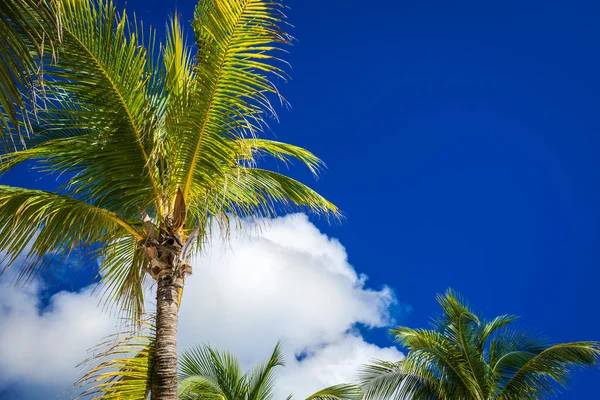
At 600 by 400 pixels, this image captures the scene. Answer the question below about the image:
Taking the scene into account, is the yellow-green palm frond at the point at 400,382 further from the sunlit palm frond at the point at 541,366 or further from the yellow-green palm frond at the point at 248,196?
the yellow-green palm frond at the point at 248,196

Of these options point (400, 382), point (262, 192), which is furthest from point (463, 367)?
point (262, 192)

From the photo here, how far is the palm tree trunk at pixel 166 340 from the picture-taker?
5883 mm

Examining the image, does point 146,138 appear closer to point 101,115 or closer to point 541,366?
point 101,115

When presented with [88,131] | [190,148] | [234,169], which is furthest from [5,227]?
[234,169]

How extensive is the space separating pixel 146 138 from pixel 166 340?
2.10 metres

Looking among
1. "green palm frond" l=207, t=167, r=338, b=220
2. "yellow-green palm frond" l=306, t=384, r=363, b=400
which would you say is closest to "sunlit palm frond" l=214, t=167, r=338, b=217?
"green palm frond" l=207, t=167, r=338, b=220

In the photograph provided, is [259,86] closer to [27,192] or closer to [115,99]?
[115,99]

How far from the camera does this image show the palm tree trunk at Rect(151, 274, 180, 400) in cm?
588

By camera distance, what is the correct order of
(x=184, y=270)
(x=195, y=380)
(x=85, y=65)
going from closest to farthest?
(x=85, y=65)
(x=184, y=270)
(x=195, y=380)

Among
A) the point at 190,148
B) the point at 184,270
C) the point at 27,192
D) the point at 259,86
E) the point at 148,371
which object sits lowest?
the point at 148,371

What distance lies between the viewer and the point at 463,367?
14.2 meters

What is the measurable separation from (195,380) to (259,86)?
754 centimetres

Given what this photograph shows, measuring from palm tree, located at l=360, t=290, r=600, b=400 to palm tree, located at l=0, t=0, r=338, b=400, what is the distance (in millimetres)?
8223

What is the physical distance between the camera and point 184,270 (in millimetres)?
6379
